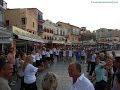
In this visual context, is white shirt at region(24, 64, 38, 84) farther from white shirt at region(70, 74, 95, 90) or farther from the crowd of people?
white shirt at region(70, 74, 95, 90)

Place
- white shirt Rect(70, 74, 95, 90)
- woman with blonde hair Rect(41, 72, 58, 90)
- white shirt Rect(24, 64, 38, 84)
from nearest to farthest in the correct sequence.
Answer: woman with blonde hair Rect(41, 72, 58, 90), white shirt Rect(70, 74, 95, 90), white shirt Rect(24, 64, 38, 84)

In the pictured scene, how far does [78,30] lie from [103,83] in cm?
14927

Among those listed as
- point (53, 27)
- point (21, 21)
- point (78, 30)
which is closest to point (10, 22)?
point (21, 21)

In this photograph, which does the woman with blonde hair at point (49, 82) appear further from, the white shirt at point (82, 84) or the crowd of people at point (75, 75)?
the white shirt at point (82, 84)

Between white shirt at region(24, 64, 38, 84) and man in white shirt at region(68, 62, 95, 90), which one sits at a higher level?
man in white shirt at region(68, 62, 95, 90)

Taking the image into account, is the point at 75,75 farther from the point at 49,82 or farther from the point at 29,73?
the point at 29,73

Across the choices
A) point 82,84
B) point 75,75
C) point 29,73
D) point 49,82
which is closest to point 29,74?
point 29,73

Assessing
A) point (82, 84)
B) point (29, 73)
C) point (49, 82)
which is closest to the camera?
point (49, 82)

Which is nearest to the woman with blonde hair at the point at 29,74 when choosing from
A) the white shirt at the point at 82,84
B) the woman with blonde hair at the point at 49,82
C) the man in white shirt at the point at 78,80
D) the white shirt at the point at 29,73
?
the white shirt at the point at 29,73

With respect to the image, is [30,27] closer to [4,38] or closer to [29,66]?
[4,38]

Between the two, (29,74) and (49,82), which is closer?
(49,82)

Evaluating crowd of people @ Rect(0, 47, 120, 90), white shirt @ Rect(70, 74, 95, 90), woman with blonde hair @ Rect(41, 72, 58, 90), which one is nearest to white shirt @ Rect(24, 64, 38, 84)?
crowd of people @ Rect(0, 47, 120, 90)

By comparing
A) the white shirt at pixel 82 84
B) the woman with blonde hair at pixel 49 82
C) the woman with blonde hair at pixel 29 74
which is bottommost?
the woman with blonde hair at pixel 29 74

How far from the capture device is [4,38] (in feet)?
77.4
